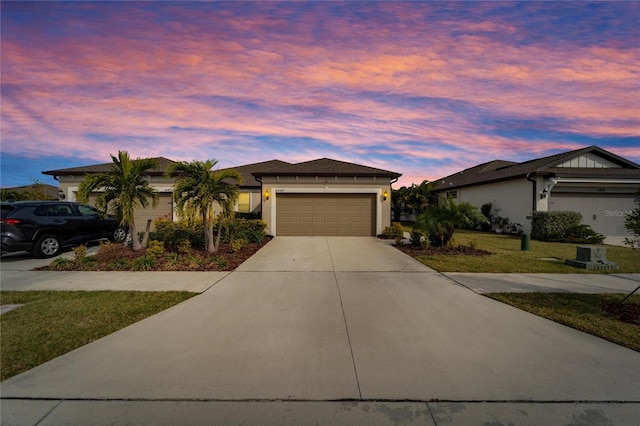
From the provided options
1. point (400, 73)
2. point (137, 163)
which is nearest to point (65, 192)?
point (137, 163)

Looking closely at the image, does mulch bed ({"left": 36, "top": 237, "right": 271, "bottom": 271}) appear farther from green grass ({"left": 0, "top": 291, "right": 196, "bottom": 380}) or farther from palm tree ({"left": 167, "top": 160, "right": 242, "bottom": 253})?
green grass ({"left": 0, "top": 291, "right": 196, "bottom": 380})

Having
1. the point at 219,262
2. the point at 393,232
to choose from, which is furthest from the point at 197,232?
the point at 393,232

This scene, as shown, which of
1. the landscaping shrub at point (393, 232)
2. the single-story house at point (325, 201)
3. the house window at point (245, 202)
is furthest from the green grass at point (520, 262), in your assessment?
the house window at point (245, 202)

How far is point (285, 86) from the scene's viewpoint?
10898mm

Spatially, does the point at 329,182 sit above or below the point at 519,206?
above

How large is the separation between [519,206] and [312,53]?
15.4m

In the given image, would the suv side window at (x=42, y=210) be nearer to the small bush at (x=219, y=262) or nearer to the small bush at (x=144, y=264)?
the small bush at (x=144, y=264)

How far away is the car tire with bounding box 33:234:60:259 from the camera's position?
8.84 m

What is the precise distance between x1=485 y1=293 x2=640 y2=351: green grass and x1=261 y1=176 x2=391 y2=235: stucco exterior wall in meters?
10.0

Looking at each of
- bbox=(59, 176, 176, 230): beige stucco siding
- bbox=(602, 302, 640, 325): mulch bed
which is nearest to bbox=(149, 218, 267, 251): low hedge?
bbox=(59, 176, 176, 230): beige stucco siding

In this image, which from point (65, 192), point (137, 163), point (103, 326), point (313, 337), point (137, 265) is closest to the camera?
point (313, 337)

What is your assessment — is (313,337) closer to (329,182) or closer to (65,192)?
(329,182)

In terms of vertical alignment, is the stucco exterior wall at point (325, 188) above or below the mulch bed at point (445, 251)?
above

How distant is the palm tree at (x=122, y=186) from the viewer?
870cm
